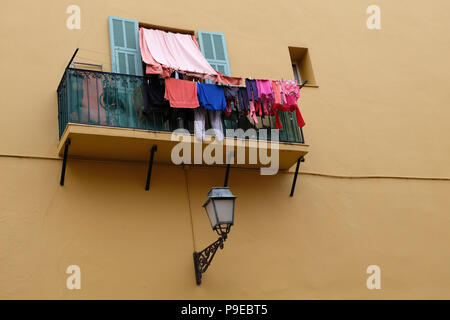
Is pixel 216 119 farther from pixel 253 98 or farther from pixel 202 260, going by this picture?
pixel 202 260

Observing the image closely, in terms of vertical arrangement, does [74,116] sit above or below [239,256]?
above

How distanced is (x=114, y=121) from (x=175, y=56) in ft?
5.59

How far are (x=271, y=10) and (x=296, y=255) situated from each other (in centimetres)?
467

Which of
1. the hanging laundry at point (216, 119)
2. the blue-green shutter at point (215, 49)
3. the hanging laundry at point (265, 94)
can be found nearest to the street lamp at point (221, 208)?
the hanging laundry at point (216, 119)

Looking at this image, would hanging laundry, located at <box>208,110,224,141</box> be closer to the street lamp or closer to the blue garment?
the blue garment

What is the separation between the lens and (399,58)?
10.5m

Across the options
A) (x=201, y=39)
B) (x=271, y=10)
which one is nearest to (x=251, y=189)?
(x=201, y=39)

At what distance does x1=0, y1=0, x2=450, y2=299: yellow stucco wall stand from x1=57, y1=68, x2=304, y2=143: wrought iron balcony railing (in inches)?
22.1

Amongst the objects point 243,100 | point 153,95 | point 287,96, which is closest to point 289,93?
point 287,96

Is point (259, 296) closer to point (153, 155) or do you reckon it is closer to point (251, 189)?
point (251, 189)

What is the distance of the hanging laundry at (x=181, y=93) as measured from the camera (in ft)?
24.8

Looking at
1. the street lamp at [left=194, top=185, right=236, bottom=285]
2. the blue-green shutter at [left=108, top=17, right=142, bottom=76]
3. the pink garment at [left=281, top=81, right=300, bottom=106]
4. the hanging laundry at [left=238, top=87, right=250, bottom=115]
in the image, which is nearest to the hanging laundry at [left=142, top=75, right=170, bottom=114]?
the blue-green shutter at [left=108, top=17, right=142, bottom=76]

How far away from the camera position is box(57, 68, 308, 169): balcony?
721 cm

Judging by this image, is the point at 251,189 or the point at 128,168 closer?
the point at 128,168
